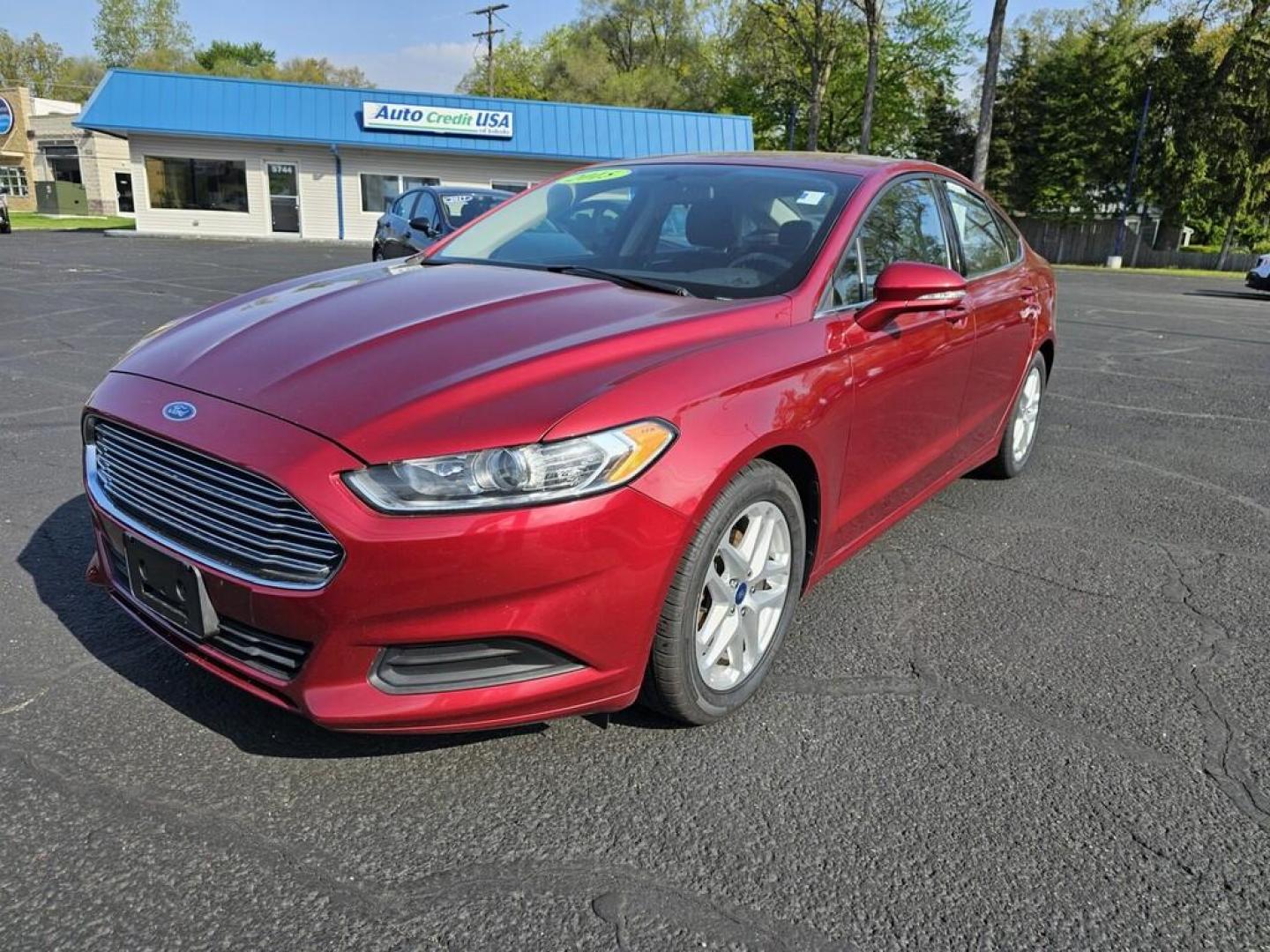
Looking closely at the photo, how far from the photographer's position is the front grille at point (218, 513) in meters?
2.05

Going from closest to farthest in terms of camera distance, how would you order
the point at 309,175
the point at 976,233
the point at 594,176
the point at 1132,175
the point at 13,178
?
the point at 594,176 → the point at 976,233 → the point at 309,175 → the point at 1132,175 → the point at 13,178

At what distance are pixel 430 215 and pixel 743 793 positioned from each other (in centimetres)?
1067

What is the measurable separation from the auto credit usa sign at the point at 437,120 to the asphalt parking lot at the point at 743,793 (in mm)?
27585

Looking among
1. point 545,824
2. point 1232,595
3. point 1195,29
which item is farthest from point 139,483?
point 1195,29

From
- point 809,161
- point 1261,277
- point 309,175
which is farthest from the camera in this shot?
point 309,175

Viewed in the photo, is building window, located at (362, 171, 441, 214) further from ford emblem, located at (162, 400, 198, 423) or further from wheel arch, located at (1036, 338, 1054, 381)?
ford emblem, located at (162, 400, 198, 423)

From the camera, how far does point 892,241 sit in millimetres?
3441

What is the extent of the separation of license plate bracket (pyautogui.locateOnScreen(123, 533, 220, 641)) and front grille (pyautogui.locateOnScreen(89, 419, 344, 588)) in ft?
0.15

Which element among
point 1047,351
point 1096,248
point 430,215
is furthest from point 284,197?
point 1096,248

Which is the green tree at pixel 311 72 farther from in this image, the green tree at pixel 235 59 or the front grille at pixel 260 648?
the front grille at pixel 260 648

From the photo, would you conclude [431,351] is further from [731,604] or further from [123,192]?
[123,192]

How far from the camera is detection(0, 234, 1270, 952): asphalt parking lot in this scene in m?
1.93

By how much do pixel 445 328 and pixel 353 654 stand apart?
98 centimetres

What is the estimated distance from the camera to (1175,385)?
27.0ft
